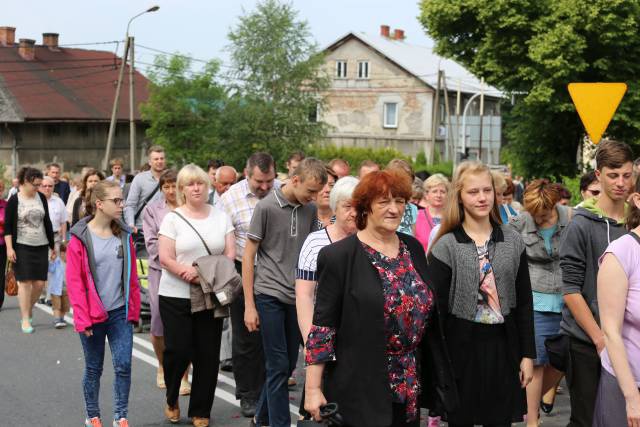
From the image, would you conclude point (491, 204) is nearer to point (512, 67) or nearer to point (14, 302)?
point (14, 302)

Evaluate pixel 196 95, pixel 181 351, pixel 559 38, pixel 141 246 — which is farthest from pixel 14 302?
pixel 196 95

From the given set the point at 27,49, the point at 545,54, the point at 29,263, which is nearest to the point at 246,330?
the point at 29,263

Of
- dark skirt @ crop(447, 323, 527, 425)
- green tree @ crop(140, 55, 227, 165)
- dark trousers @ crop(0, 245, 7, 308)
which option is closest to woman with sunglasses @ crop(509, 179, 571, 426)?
dark skirt @ crop(447, 323, 527, 425)

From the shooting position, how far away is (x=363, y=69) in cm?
7394

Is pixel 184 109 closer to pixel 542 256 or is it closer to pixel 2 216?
pixel 2 216

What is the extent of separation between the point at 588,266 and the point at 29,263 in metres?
8.59

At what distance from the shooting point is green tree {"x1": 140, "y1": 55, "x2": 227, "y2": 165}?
53125 mm

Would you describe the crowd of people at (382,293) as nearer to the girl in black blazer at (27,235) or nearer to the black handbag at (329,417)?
the black handbag at (329,417)

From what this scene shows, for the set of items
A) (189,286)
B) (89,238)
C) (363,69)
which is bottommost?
(189,286)

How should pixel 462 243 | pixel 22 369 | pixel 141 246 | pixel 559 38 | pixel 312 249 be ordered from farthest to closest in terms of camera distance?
pixel 559 38 < pixel 141 246 < pixel 22 369 < pixel 312 249 < pixel 462 243

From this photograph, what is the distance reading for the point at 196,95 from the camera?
178ft

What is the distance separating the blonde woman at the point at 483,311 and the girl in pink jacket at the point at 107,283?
114 inches

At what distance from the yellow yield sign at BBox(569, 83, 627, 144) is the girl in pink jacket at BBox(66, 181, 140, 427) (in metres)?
3.83

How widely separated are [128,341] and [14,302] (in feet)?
26.3
